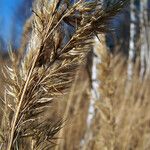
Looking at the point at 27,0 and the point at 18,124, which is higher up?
the point at 27,0

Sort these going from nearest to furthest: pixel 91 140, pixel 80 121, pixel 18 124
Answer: pixel 18 124
pixel 91 140
pixel 80 121

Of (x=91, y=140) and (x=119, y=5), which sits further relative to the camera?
(x=91, y=140)

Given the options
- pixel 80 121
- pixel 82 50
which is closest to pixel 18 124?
pixel 82 50

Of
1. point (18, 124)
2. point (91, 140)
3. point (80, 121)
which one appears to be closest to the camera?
point (18, 124)

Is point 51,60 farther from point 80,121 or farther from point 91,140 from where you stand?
point 80,121

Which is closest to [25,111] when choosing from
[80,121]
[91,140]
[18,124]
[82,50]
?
[18,124]

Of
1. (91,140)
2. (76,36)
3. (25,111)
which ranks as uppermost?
(76,36)
